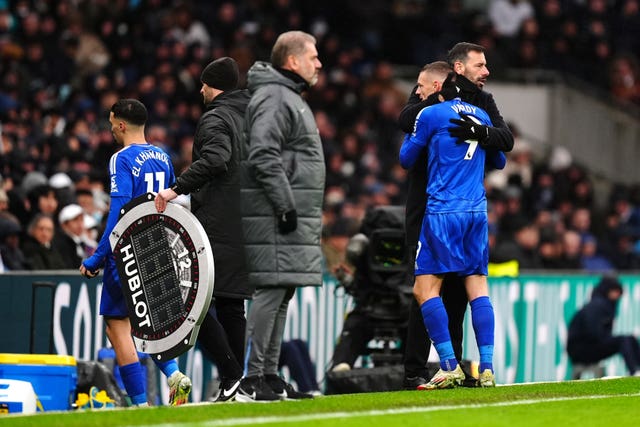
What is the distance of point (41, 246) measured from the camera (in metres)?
14.2

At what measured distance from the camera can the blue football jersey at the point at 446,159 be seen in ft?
33.6

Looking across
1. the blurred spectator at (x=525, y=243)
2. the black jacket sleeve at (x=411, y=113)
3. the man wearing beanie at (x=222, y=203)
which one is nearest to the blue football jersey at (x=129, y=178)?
the man wearing beanie at (x=222, y=203)

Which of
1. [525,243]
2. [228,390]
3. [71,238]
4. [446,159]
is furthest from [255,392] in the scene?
[525,243]

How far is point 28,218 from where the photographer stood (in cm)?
1530

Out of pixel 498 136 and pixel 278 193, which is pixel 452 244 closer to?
pixel 498 136

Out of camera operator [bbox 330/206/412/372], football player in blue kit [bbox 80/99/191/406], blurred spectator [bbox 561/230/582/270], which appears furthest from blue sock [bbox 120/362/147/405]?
blurred spectator [bbox 561/230/582/270]

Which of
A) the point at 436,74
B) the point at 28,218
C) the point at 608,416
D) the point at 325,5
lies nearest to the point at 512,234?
the point at 325,5

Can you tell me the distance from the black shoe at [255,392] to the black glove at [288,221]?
0.90m

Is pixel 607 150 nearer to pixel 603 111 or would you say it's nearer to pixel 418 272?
pixel 603 111

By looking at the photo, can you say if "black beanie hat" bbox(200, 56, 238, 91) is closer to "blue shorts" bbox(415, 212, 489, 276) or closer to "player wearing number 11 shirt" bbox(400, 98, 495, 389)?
"player wearing number 11 shirt" bbox(400, 98, 495, 389)

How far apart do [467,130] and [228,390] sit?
7.21 feet

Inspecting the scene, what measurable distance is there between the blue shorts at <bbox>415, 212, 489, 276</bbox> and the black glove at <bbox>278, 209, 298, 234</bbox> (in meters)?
1.34

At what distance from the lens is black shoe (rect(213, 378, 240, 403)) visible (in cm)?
964

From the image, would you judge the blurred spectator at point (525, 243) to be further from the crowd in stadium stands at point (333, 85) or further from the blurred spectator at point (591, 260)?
the blurred spectator at point (591, 260)
